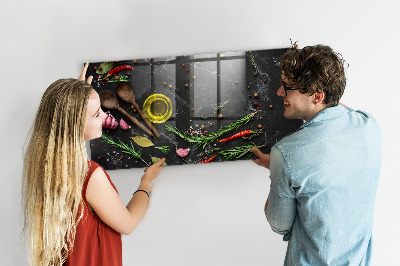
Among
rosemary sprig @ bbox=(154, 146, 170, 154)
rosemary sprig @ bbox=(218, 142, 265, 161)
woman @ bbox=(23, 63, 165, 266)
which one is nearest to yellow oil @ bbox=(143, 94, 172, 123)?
rosemary sprig @ bbox=(154, 146, 170, 154)

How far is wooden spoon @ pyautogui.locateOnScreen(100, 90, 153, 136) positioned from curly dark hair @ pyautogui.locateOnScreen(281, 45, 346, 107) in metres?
0.70

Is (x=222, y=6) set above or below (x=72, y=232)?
above

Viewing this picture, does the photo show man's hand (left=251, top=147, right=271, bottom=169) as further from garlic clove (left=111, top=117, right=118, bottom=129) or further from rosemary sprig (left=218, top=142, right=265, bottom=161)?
garlic clove (left=111, top=117, right=118, bottom=129)

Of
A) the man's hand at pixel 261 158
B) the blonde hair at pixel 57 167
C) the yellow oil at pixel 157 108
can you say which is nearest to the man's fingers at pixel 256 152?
the man's hand at pixel 261 158

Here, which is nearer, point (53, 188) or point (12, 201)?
point (53, 188)

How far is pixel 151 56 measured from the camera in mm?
1584

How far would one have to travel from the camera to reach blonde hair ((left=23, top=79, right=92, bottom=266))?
1085 mm

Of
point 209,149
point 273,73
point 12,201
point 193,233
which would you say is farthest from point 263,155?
point 12,201

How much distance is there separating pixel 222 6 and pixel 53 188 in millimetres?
929

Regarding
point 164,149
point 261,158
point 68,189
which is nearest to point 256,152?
point 261,158

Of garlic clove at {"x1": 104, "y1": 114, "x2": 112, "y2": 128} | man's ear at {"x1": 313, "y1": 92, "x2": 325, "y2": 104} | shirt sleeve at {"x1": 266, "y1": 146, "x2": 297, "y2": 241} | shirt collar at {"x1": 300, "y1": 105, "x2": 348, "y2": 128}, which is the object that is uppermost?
man's ear at {"x1": 313, "y1": 92, "x2": 325, "y2": 104}

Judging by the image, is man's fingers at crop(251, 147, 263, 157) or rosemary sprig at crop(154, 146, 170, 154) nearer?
man's fingers at crop(251, 147, 263, 157)

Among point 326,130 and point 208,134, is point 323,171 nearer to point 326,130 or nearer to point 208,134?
point 326,130

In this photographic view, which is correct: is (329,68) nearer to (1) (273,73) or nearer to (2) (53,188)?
(1) (273,73)
